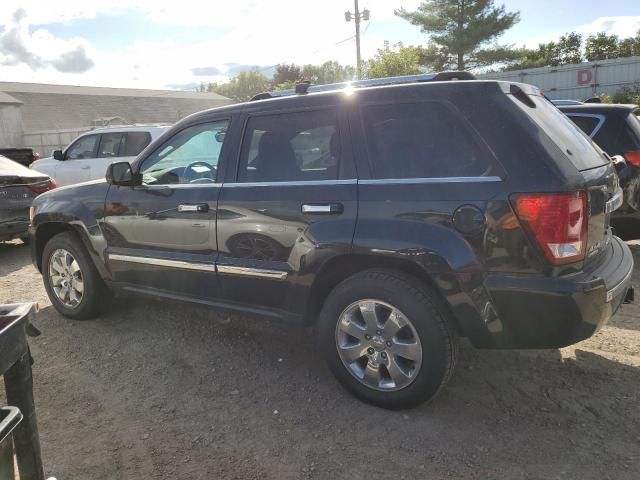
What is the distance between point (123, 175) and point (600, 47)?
1853 inches

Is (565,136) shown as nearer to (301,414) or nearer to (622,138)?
(301,414)

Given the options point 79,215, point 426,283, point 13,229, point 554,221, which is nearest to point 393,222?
point 426,283

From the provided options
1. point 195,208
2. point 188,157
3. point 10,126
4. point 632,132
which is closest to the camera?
point 195,208

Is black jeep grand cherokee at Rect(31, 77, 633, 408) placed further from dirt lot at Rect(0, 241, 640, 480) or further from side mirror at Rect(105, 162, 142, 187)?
dirt lot at Rect(0, 241, 640, 480)

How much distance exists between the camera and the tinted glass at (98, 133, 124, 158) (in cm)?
984

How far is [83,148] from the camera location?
34.2 ft

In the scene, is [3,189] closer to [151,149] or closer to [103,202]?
[103,202]

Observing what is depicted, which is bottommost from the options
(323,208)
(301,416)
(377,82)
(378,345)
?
(301,416)

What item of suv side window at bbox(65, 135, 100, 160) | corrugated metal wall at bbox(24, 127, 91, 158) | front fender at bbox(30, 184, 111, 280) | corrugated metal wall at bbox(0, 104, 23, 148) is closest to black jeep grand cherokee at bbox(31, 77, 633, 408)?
front fender at bbox(30, 184, 111, 280)

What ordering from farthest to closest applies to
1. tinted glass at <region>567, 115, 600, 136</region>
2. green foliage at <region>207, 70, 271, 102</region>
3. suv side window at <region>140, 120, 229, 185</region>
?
green foliage at <region>207, 70, 271, 102</region>, tinted glass at <region>567, 115, 600, 136</region>, suv side window at <region>140, 120, 229, 185</region>

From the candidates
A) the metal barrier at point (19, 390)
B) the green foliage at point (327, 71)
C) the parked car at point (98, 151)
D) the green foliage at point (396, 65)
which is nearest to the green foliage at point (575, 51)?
the green foliage at point (396, 65)

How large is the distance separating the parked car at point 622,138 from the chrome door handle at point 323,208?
11.6ft

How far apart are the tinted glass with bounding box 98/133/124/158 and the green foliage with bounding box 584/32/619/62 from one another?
41593 mm

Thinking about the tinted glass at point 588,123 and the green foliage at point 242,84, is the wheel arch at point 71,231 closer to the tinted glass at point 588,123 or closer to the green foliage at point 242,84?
the tinted glass at point 588,123
